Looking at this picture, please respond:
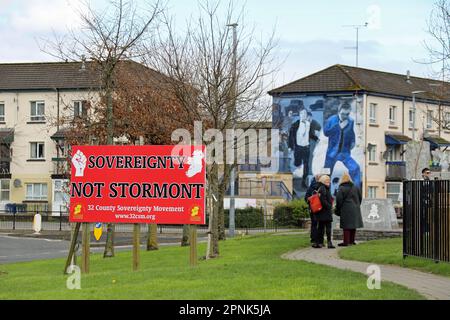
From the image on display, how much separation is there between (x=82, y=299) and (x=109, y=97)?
1215 cm

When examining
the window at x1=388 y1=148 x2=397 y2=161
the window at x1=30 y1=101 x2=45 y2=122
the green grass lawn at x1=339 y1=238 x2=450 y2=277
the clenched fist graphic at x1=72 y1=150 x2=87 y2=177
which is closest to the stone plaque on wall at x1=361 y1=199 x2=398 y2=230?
the green grass lawn at x1=339 y1=238 x2=450 y2=277

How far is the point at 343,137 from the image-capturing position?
60.6m

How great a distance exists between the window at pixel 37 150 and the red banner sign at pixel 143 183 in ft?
155

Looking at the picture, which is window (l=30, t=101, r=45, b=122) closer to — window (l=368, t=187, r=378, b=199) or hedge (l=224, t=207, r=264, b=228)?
hedge (l=224, t=207, r=264, b=228)

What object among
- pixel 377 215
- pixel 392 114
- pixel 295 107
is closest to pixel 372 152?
pixel 392 114

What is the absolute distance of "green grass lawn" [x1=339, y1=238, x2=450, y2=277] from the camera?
1441cm

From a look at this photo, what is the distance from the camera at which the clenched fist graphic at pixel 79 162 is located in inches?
666

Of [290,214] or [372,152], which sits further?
[372,152]

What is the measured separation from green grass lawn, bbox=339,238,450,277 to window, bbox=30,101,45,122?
45276mm

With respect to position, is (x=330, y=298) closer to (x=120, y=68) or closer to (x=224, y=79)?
(x=224, y=79)

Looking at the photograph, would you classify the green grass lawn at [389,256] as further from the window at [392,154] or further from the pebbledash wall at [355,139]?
the window at [392,154]

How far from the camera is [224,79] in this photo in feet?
65.0

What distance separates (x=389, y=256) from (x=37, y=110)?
49625 mm

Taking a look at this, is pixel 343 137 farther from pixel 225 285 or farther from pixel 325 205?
pixel 225 285
